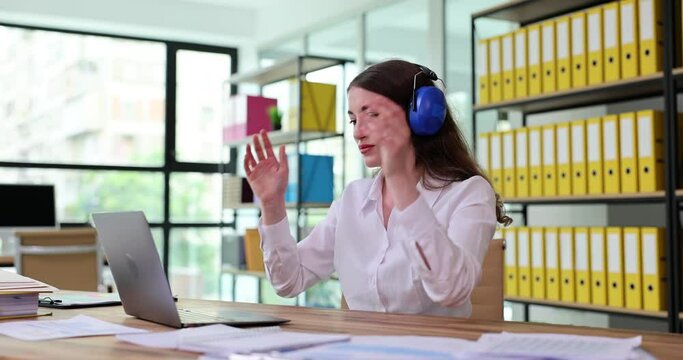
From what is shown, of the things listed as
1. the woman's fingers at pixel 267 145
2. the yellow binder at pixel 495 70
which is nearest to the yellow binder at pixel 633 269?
the yellow binder at pixel 495 70

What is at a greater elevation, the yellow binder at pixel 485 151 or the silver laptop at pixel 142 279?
the yellow binder at pixel 485 151

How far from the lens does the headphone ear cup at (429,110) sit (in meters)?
1.65

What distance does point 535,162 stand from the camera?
323 cm

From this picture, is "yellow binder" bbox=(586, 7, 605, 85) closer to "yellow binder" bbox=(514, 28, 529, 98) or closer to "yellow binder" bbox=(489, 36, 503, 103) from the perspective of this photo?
"yellow binder" bbox=(514, 28, 529, 98)

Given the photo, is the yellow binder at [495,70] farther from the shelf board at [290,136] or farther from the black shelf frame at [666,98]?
the shelf board at [290,136]

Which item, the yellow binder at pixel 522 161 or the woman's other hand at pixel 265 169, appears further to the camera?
the yellow binder at pixel 522 161

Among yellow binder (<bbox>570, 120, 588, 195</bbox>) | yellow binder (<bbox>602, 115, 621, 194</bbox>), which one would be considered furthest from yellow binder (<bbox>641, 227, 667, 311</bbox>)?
yellow binder (<bbox>570, 120, 588, 195</bbox>)

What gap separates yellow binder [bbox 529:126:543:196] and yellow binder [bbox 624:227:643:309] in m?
0.44

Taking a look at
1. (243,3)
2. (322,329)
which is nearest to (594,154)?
(322,329)

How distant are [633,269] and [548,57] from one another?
0.90 meters

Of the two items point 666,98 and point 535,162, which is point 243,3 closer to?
point 535,162

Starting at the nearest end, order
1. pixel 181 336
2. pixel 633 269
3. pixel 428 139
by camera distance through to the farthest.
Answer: pixel 181 336
pixel 428 139
pixel 633 269

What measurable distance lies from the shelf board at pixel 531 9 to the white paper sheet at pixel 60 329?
2402 mm

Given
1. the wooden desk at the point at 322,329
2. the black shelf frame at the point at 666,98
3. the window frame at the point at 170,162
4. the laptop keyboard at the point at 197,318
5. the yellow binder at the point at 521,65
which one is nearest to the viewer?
the wooden desk at the point at 322,329
